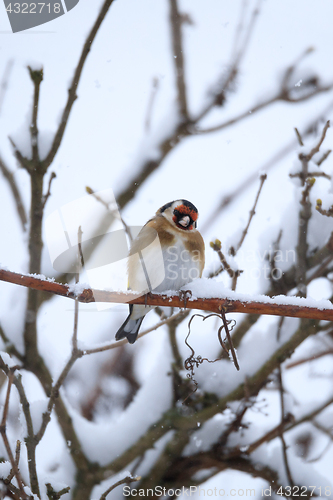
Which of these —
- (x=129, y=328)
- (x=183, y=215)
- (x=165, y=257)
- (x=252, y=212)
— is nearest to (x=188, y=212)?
(x=183, y=215)

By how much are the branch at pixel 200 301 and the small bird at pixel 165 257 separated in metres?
0.80

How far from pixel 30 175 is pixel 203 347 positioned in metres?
1.95

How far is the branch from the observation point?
1516 mm

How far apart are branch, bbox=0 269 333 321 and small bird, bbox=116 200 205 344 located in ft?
2.61

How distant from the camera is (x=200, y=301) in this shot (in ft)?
5.72

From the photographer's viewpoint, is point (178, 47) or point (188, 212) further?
point (178, 47)

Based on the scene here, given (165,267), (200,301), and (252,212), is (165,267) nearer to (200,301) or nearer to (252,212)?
(252,212)

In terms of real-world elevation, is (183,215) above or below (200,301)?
above

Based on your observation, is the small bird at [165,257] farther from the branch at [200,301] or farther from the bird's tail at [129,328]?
the branch at [200,301]

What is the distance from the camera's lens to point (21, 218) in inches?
127

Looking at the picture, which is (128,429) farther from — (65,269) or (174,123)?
(174,123)

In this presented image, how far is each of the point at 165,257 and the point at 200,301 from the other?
938mm

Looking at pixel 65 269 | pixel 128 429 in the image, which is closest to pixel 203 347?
pixel 128 429

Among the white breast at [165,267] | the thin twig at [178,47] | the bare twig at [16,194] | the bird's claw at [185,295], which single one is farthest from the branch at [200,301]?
the thin twig at [178,47]
